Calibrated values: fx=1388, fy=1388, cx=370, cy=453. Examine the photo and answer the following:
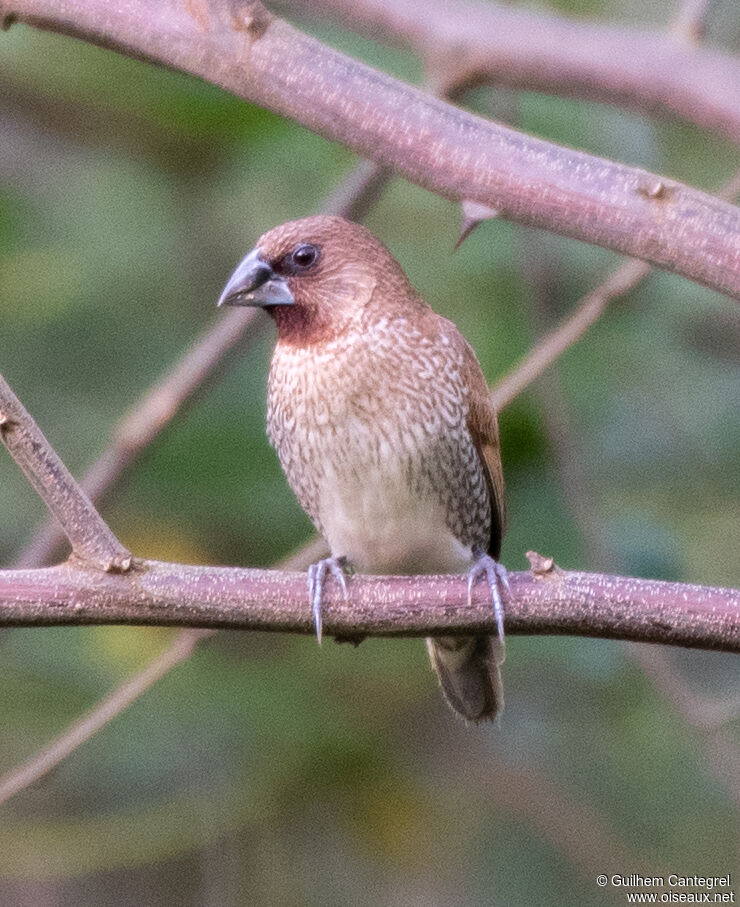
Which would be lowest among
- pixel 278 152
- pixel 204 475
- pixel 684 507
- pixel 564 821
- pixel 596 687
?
pixel 564 821

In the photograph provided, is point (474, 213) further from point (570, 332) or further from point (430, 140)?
point (570, 332)

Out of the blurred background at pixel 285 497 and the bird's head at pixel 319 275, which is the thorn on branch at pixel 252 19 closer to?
the bird's head at pixel 319 275

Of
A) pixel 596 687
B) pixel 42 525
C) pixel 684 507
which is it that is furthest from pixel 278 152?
pixel 596 687

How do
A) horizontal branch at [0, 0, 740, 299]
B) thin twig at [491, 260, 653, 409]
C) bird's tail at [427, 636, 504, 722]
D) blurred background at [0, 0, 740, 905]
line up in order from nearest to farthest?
horizontal branch at [0, 0, 740, 299] < thin twig at [491, 260, 653, 409] < bird's tail at [427, 636, 504, 722] < blurred background at [0, 0, 740, 905]

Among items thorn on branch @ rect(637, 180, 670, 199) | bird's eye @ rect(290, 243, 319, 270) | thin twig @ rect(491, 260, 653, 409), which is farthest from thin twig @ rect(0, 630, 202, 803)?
thorn on branch @ rect(637, 180, 670, 199)

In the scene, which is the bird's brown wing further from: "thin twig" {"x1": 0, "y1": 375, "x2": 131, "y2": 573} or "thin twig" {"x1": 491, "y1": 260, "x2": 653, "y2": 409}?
"thin twig" {"x1": 0, "y1": 375, "x2": 131, "y2": 573}

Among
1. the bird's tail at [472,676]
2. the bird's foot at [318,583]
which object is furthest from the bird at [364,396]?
the bird's foot at [318,583]

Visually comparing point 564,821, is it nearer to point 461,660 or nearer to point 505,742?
point 505,742
